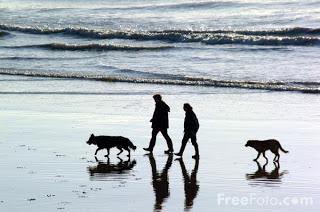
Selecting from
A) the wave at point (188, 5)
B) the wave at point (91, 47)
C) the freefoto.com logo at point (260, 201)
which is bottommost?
the wave at point (91, 47)

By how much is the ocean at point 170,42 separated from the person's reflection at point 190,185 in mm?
11892

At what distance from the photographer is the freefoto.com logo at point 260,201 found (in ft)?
40.2

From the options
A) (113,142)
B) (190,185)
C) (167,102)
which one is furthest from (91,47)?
(190,185)

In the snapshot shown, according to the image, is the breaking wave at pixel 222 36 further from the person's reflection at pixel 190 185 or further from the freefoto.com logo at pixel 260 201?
the freefoto.com logo at pixel 260 201

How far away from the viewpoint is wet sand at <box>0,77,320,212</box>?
41.2 feet

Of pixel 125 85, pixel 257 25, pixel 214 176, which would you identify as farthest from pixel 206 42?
pixel 214 176

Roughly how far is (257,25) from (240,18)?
3.17 meters

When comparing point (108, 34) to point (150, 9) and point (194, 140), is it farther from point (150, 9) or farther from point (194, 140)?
point (194, 140)

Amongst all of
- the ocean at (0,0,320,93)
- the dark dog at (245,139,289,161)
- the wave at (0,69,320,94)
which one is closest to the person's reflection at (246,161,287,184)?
the dark dog at (245,139,289,161)

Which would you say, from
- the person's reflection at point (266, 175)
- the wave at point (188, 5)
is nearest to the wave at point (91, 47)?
the wave at point (188, 5)

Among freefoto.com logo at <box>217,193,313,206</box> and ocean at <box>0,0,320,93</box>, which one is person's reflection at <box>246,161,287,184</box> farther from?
ocean at <box>0,0,320,93</box>

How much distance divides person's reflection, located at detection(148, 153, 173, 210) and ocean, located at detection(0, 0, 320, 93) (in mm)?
11552

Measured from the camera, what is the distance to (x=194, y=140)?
53.9 feet

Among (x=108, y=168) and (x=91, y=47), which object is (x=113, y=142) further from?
(x=91, y=47)
